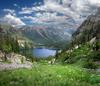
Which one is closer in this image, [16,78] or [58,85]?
[58,85]

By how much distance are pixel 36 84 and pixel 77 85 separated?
3.05m

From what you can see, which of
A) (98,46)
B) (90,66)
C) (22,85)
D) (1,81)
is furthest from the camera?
(98,46)

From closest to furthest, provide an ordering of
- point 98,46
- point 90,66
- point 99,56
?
1. point 90,66
2. point 99,56
3. point 98,46

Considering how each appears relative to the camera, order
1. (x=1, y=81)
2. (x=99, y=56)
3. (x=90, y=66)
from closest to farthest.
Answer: (x=1, y=81) < (x=90, y=66) < (x=99, y=56)

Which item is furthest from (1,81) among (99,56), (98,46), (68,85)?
(98,46)

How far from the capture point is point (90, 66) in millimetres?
64688

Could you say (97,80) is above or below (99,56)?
above

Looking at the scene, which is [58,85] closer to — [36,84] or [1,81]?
[36,84]

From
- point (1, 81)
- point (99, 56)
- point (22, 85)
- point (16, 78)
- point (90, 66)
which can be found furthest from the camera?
point (99, 56)

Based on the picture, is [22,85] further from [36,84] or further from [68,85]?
[68,85]

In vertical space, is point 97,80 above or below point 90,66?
above

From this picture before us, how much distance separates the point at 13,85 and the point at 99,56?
2804 inches

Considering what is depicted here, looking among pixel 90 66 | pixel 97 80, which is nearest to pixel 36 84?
pixel 97 80

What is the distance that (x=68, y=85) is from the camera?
20.7m
